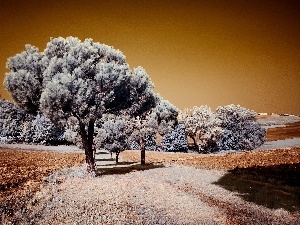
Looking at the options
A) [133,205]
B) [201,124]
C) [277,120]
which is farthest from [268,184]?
[277,120]

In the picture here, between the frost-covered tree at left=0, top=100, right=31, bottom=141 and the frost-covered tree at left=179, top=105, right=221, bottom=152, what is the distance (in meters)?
39.6

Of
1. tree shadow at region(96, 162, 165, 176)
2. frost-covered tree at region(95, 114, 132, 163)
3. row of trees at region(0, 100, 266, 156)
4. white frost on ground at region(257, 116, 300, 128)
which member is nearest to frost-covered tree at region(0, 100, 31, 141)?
row of trees at region(0, 100, 266, 156)

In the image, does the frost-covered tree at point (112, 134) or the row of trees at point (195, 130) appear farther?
the row of trees at point (195, 130)

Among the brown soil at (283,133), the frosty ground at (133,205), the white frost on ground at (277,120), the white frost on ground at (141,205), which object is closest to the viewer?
the frosty ground at (133,205)

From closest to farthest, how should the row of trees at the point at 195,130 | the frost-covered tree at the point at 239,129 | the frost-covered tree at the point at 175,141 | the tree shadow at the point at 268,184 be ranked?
the tree shadow at the point at 268,184 → the frost-covered tree at the point at 239,129 → the row of trees at the point at 195,130 → the frost-covered tree at the point at 175,141

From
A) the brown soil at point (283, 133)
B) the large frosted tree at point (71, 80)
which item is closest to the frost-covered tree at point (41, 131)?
the large frosted tree at point (71, 80)

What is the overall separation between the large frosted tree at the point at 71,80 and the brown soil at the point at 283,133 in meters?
70.7

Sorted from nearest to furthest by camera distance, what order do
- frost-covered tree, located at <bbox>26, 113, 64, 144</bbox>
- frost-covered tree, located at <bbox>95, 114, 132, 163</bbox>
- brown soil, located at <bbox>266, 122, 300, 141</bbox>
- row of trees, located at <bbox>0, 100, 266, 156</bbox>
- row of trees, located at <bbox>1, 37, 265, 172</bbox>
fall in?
row of trees, located at <bbox>1, 37, 265, 172</bbox> < frost-covered tree, located at <bbox>95, 114, 132, 163</bbox> < row of trees, located at <bbox>0, 100, 266, 156</bbox> < frost-covered tree, located at <bbox>26, 113, 64, 144</bbox> < brown soil, located at <bbox>266, 122, 300, 141</bbox>

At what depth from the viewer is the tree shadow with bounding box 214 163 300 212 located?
15.8 meters

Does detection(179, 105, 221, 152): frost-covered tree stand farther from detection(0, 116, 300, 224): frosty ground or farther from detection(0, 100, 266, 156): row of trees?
detection(0, 116, 300, 224): frosty ground

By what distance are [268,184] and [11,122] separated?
6013 centimetres

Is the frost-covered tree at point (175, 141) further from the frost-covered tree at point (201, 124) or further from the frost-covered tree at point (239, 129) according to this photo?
the frost-covered tree at point (239, 129)

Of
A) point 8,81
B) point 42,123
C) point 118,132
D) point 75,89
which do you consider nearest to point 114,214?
point 75,89

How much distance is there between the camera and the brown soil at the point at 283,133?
81.1 m
